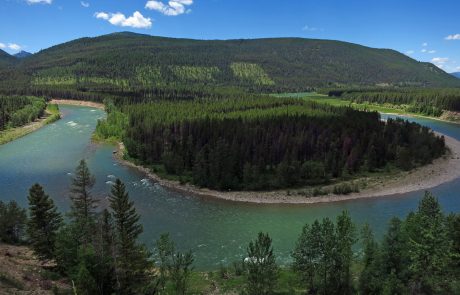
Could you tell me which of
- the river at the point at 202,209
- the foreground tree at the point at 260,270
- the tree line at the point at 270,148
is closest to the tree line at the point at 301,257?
the foreground tree at the point at 260,270

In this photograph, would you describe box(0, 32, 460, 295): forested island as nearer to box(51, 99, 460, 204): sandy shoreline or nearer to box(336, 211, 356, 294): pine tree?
box(336, 211, 356, 294): pine tree

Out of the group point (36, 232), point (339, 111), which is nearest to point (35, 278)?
point (36, 232)

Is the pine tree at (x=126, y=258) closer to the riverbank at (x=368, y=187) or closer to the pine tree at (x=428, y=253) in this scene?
the pine tree at (x=428, y=253)

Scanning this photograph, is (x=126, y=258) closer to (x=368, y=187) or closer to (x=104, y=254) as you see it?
(x=104, y=254)

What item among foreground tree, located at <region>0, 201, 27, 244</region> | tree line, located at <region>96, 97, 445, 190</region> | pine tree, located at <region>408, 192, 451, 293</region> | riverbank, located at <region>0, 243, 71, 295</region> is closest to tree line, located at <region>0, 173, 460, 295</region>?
pine tree, located at <region>408, 192, 451, 293</region>

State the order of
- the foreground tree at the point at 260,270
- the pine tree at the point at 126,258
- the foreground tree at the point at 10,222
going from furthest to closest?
the foreground tree at the point at 10,222
the pine tree at the point at 126,258
the foreground tree at the point at 260,270

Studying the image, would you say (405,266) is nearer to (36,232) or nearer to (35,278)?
(35,278)

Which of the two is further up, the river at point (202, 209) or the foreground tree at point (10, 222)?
the foreground tree at point (10, 222)

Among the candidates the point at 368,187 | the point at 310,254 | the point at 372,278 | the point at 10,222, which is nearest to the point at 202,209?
the point at 10,222
